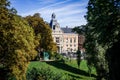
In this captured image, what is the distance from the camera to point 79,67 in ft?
254

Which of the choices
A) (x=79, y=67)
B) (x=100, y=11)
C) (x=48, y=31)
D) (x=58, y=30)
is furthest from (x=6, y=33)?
(x=58, y=30)

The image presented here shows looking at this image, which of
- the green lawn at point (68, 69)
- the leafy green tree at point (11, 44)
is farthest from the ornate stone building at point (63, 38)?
the leafy green tree at point (11, 44)

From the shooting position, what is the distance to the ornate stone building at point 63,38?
138750 mm

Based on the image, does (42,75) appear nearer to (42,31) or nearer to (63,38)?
(42,31)

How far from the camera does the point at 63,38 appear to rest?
14975 cm

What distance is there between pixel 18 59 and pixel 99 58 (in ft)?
37.2

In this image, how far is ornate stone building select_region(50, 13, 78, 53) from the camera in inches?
5463

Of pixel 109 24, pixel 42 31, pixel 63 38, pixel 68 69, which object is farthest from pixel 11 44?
pixel 63 38

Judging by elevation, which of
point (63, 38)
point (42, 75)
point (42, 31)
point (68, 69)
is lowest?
point (68, 69)

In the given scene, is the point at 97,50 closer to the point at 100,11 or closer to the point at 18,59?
the point at 18,59

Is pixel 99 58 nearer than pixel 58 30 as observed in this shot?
Yes

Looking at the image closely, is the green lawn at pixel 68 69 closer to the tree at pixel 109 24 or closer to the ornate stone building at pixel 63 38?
the tree at pixel 109 24

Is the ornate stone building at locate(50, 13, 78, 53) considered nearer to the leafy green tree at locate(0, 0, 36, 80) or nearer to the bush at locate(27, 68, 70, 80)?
the bush at locate(27, 68, 70, 80)

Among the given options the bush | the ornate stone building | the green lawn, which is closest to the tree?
the bush
